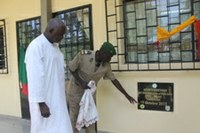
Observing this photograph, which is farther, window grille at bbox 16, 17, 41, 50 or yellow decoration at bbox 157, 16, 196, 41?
window grille at bbox 16, 17, 41, 50

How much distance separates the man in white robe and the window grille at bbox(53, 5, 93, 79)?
276 cm

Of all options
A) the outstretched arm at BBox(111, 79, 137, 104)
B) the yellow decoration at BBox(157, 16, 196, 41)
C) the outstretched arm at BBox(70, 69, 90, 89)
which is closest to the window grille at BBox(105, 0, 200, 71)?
the yellow decoration at BBox(157, 16, 196, 41)

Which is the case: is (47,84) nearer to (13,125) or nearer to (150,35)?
(150,35)

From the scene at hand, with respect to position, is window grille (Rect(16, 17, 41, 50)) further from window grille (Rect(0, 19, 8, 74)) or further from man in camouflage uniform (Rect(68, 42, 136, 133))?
man in camouflage uniform (Rect(68, 42, 136, 133))

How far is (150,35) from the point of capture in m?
5.15

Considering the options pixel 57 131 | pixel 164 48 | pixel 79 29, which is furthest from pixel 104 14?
pixel 57 131

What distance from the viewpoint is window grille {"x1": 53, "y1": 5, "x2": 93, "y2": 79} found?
6066 millimetres

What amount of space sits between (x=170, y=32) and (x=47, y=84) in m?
2.19

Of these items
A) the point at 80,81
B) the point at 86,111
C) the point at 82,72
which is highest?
the point at 82,72

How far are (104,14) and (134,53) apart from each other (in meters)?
0.84

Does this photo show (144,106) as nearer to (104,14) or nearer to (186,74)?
(186,74)

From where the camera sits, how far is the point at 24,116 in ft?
24.8

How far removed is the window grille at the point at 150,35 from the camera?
15.5 feet

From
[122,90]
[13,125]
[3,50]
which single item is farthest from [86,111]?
[3,50]
